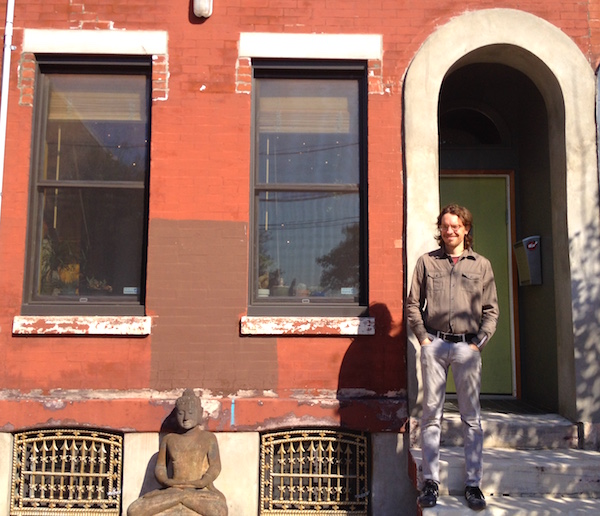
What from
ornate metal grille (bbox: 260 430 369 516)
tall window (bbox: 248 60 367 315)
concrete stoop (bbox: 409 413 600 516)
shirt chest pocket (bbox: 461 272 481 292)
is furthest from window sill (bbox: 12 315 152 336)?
shirt chest pocket (bbox: 461 272 481 292)

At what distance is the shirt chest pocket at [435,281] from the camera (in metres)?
4.45

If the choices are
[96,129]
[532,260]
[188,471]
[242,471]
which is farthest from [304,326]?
[96,129]

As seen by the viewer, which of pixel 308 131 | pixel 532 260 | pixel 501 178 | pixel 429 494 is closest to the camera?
pixel 429 494

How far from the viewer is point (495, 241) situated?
675 cm

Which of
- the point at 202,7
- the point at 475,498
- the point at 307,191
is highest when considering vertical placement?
the point at 202,7

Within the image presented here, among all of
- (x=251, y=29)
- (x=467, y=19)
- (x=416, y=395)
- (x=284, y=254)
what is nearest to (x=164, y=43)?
(x=251, y=29)

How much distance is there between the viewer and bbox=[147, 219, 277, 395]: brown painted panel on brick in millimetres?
5199

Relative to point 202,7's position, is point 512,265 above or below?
below

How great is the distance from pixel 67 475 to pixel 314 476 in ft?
6.87

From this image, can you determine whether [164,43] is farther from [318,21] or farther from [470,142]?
[470,142]

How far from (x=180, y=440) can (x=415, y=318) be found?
209 cm

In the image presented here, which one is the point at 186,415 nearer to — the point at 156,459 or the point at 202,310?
the point at 156,459

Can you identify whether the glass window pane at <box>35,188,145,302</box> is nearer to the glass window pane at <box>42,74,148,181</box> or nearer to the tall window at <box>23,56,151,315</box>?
the tall window at <box>23,56,151,315</box>

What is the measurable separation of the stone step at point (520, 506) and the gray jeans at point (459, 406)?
0.18 meters
